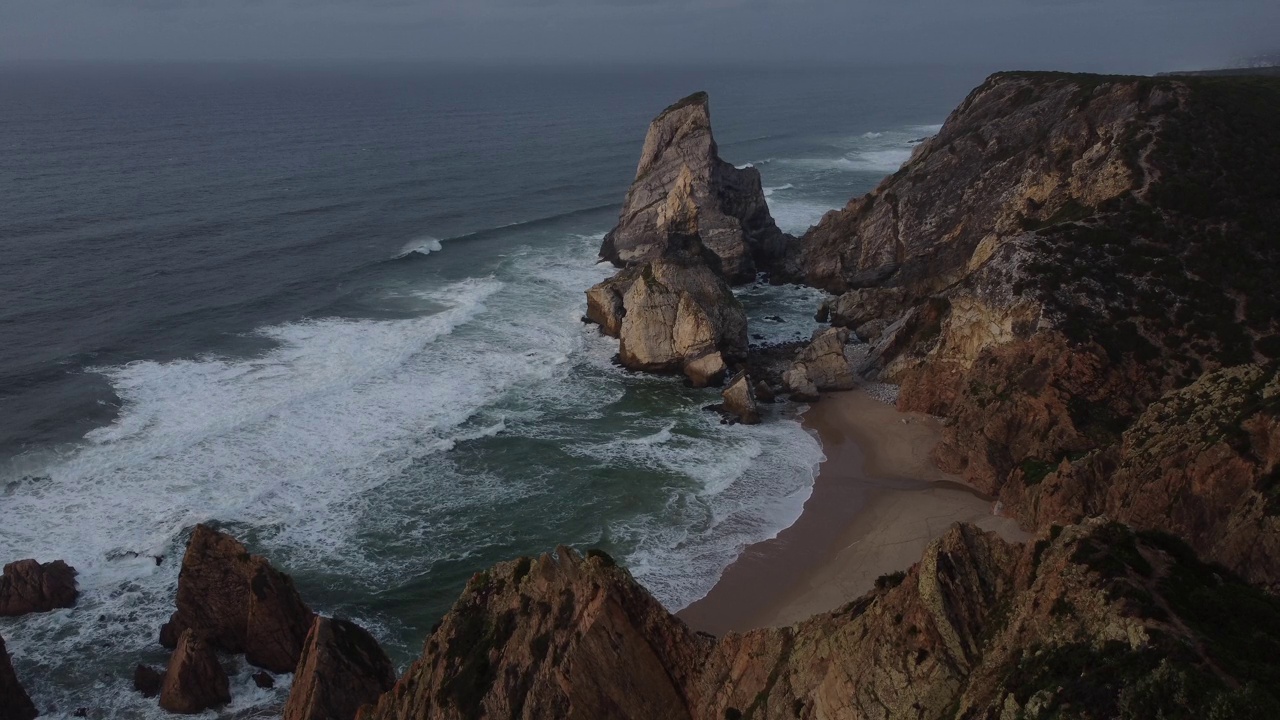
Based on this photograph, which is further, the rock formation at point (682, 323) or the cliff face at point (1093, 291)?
the rock formation at point (682, 323)

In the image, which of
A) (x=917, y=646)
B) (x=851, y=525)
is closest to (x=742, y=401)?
(x=851, y=525)

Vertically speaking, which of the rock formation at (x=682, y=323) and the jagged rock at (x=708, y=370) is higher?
the rock formation at (x=682, y=323)

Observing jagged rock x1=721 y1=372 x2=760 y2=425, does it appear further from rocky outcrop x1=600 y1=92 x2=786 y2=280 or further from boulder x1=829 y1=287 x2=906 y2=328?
rocky outcrop x1=600 y1=92 x2=786 y2=280

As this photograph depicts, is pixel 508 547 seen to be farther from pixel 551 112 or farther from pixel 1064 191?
pixel 551 112

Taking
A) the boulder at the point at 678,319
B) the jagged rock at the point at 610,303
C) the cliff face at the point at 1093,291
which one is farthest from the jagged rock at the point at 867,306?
the jagged rock at the point at 610,303

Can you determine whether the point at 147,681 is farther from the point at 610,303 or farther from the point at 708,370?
the point at 610,303

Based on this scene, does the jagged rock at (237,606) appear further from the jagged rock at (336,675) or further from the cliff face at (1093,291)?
the cliff face at (1093,291)
